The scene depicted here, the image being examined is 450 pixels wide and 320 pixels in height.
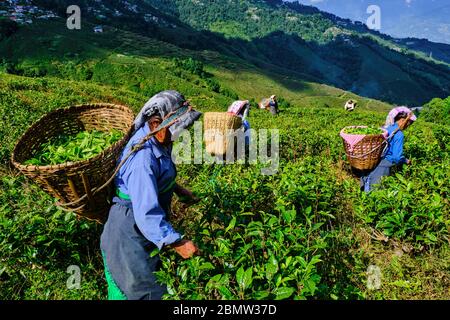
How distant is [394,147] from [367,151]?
0.45 m

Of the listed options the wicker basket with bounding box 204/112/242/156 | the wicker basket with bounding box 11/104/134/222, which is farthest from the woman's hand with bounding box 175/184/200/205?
the wicker basket with bounding box 204/112/242/156

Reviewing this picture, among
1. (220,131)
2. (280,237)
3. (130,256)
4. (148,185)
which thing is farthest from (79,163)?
(220,131)

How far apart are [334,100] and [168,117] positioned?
4104 inches

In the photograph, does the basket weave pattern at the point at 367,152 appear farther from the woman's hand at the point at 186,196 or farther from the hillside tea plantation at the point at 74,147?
the hillside tea plantation at the point at 74,147

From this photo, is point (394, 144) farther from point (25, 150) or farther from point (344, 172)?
point (25, 150)

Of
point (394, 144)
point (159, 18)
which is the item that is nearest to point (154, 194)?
point (394, 144)

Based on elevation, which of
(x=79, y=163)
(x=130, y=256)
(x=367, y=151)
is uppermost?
(x=79, y=163)

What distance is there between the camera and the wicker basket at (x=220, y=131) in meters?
6.33

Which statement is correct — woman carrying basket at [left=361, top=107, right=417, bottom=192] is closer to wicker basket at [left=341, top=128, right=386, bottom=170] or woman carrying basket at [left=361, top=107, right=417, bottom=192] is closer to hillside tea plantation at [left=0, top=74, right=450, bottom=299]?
wicker basket at [left=341, top=128, right=386, bottom=170]

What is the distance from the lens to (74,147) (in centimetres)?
303

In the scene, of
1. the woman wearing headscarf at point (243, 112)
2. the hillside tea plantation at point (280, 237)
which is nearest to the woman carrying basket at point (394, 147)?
the hillside tea plantation at point (280, 237)

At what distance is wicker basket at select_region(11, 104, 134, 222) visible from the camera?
2.45 m

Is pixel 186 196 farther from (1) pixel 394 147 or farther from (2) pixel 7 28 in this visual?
(2) pixel 7 28
